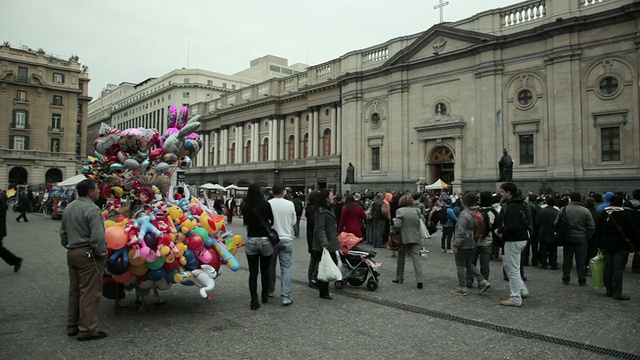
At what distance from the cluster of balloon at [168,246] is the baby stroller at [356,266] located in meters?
2.45

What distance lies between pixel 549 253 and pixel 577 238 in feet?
6.75

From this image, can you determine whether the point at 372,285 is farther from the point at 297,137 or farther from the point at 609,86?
the point at 297,137

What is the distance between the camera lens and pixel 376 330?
5.45 metres

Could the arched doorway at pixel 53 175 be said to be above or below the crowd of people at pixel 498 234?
above

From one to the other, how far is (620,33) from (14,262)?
27598mm

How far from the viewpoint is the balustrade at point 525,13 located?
82.8 feet

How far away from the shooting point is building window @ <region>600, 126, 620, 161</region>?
22453 millimetres

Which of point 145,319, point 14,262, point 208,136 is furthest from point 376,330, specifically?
point 208,136

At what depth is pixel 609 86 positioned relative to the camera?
893 inches

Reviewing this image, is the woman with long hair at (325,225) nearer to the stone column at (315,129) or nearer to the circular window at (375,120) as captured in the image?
the circular window at (375,120)

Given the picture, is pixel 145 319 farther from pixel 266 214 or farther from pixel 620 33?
pixel 620 33

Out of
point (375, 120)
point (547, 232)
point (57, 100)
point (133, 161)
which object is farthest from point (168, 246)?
point (57, 100)

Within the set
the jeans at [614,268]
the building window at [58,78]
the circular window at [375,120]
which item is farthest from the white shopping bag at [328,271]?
the building window at [58,78]

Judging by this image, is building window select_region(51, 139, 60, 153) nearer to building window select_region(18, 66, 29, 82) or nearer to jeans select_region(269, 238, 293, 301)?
building window select_region(18, 66, 29, 82)
